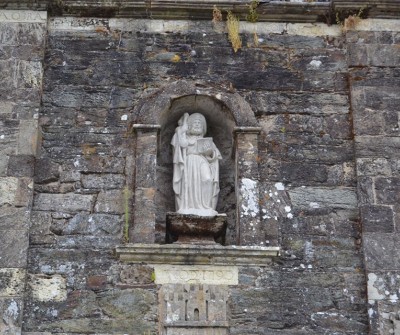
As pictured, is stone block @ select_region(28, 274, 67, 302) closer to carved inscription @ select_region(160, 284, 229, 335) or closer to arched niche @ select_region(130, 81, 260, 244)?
arched niche @ select_region(130, 81, 260, 244)

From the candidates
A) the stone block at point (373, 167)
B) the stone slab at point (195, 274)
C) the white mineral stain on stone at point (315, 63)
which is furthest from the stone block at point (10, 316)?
the white mineral stain on stone at point (315, 63)

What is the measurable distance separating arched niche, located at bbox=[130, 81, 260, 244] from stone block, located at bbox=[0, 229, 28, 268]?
3.35ft

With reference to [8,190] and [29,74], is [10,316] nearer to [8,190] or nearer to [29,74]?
[8,190]

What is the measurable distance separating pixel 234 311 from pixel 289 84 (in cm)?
267

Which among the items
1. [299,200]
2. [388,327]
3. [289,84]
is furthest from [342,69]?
[388,327]

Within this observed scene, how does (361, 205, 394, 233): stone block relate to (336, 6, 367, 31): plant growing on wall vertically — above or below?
below

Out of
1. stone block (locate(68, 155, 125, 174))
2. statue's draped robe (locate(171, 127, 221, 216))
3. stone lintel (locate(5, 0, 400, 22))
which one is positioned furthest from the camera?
stone lintel (locate(5, 0, 400, 22))

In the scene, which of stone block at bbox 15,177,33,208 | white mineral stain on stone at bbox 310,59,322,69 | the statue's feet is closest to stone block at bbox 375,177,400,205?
white mineral stain on stone at bbox 310,59,322,69

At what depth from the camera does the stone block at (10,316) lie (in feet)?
27.4

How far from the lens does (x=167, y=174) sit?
31.9ft

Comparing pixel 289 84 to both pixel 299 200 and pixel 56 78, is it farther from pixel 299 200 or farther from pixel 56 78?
pixel 56 78

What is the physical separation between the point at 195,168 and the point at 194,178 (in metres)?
0.11

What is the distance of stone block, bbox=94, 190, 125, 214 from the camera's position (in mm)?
9125

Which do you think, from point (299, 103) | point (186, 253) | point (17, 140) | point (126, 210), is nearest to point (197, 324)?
point (186, 253)
